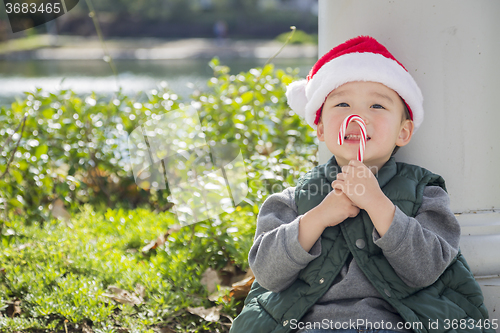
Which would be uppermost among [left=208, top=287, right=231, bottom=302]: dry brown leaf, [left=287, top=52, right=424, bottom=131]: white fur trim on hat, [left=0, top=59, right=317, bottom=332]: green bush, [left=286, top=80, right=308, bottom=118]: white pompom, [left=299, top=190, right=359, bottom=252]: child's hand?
[left=287, top=52, right=424, bottom=131]: white fur trim on hat

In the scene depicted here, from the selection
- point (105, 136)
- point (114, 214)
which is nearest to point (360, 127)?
point (114, 214)

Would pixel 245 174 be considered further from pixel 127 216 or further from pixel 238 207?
Result: pixel 127 216

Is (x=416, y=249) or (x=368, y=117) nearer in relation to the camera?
(x=416, y=249)

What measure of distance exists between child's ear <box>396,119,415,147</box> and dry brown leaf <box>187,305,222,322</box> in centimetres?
102

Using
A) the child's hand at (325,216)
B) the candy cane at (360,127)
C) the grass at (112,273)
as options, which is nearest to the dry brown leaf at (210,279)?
the grass at (112,273)

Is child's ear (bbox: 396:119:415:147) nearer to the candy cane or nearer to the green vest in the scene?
the green vest

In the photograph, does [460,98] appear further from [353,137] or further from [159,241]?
[159,241]

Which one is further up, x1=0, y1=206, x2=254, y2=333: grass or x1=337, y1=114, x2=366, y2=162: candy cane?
x1=337, y1=114, x2=366, y2=162: candy cane

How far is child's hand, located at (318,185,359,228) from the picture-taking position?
4.51ft

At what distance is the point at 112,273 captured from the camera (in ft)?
6.97

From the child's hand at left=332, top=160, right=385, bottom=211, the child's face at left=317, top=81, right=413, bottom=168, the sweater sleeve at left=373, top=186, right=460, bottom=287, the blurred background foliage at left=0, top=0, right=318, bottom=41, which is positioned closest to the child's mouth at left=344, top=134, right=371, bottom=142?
the child's face at left=317, top=81, right=413, bottom=168

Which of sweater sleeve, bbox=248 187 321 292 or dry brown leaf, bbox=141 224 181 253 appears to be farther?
dry brown leaf, bbox=141 224 181 253

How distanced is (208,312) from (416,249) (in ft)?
3.19

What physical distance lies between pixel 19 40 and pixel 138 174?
26.3 m
